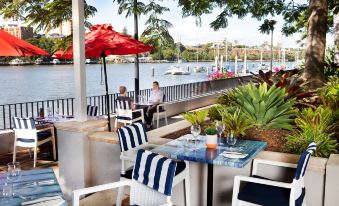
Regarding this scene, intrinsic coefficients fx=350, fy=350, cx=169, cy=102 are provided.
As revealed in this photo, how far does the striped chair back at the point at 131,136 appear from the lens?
12.8ft

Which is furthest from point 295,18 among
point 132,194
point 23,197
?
point 23,197

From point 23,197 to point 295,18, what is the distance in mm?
12005

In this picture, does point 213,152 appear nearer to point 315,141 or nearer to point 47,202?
point 315,141

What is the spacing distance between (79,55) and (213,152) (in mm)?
2143

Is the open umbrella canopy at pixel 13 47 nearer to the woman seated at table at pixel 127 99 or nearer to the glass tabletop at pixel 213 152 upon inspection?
the woman seated at table at pixel 127 99

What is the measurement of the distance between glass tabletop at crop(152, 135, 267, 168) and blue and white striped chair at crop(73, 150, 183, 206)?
45 centimetres

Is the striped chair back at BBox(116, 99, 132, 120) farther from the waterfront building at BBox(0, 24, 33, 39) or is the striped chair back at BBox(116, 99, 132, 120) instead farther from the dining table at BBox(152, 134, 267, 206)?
the dining table at BBox(152, 134, 267, 206)

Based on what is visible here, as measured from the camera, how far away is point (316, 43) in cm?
748

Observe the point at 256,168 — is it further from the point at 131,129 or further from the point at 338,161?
the point at 131,129

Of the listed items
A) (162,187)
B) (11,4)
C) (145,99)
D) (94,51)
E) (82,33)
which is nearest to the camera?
(162,187)

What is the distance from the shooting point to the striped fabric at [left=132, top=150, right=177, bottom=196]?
265cm

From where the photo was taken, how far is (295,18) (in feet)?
40.8

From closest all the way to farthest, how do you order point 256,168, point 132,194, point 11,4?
point 132,194
point 256,168
point 11,4

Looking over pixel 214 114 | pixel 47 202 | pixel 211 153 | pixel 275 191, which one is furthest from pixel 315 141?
pixel 47 202
